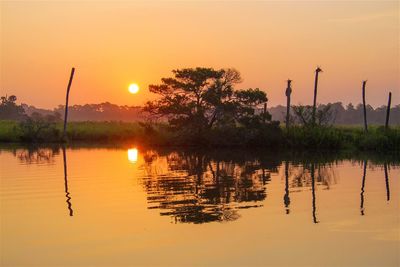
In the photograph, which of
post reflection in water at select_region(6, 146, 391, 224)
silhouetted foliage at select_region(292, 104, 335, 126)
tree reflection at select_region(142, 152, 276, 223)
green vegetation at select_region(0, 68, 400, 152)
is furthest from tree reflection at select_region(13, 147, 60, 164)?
silhouetted foliage at select_region(292, 104, 335, 126)

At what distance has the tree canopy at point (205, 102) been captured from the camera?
46.3m

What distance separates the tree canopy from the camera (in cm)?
4634

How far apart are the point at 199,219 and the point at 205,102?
1381 inches

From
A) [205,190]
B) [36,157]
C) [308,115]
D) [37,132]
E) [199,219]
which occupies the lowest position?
[199,219]

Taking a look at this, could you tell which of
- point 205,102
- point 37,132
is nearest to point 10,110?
point 37,132

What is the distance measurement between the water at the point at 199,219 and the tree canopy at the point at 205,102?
23553mm

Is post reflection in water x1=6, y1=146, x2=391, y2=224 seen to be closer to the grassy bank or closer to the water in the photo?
the water

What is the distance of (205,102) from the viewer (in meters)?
47.3

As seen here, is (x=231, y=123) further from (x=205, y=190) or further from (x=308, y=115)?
(x=205, y=190)

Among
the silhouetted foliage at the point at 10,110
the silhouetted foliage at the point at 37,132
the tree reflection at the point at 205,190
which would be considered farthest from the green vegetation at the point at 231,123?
the silhouetted foliage at the point at 10,110

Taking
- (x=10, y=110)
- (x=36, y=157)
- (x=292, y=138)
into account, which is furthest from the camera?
(x=10, y=110)

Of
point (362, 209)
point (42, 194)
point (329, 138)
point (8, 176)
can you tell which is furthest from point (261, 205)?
point (329, 138)

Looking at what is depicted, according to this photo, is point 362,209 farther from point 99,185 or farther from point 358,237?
point 99,185

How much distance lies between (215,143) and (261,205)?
3150 centimetres
